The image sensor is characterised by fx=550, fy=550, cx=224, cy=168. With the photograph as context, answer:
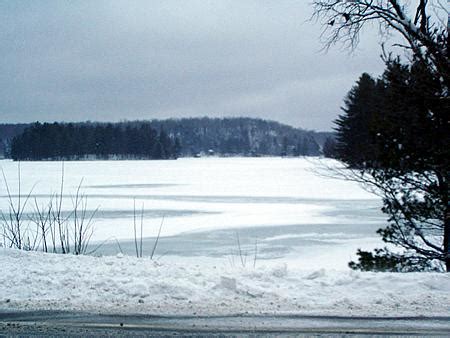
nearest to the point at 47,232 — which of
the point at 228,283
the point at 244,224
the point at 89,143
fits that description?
the point at 244,224

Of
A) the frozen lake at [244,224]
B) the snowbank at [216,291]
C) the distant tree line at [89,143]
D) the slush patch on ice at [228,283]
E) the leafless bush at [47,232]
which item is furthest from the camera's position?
the distant tree line at [89,143]

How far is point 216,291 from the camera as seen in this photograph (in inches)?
285

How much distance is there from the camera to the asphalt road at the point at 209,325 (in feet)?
18.2

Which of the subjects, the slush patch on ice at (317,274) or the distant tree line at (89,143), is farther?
the distant tree line at (89,143)

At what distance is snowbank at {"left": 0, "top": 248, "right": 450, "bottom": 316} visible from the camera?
6598 millimetres

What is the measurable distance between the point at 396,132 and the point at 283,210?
13699 mm

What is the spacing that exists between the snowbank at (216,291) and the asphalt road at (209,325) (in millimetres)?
258

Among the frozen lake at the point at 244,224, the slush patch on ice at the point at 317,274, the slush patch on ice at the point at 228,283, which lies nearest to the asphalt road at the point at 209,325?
the slush patch on ice at the point at 228,283

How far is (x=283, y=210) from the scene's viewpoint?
24.6m

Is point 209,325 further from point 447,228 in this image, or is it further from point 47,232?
point 47,232

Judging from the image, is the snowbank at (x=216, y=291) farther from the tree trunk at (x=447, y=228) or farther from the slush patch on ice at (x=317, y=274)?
the tree trunk at (x=447, y=228)

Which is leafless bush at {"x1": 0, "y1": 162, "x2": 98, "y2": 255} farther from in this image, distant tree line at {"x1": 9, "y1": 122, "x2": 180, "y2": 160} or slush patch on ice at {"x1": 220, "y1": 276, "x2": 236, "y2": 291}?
distant tree line at {"x1": 9, "y1": 122, "x2": 180, "y2": 160}

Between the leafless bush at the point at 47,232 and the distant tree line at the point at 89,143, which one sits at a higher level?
the distant tree line at the point at 89,143

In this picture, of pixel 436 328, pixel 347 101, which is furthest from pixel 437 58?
pixel 347 101
